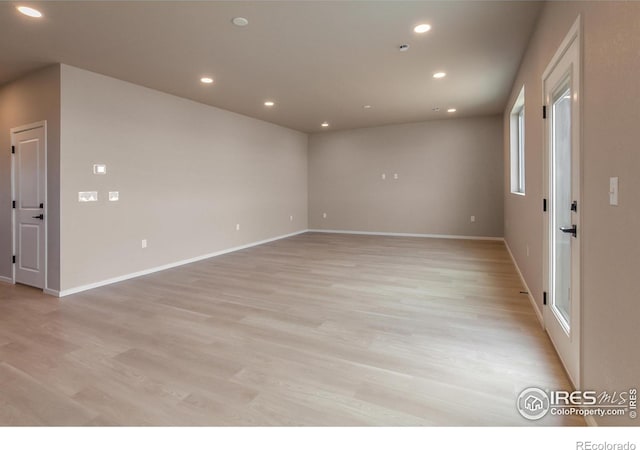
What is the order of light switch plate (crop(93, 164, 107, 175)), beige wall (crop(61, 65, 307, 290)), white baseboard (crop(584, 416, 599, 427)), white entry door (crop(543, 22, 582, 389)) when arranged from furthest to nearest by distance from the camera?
light switch plate (crop(93, 164, 107, 175)) < beige wall (crop(61, 65, 307, 290)) < white entry door (crop(543, 22, 582, 389)) < white baseboard (crop(584, 416, 599, 427))

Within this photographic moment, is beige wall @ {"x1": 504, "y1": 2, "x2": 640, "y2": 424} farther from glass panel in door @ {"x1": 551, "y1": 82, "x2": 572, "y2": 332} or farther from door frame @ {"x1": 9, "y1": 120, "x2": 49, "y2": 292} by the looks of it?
door frame @ {"x1": 9, "y1": 120, "x2": 49, "y2": 292}

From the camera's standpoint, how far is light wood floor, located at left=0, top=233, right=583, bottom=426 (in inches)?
70.0

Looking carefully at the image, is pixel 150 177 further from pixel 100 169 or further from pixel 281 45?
pixel 281 45

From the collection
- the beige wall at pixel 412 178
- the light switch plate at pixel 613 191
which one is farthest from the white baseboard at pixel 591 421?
the beige wall at pixel 412 178

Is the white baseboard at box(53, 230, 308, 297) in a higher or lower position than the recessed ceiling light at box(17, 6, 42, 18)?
lower

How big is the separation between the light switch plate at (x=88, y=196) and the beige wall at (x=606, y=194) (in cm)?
490

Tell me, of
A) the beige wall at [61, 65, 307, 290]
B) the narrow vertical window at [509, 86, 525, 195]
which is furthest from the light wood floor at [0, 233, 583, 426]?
the narrow vertical window at [509, 86, 525, 195]

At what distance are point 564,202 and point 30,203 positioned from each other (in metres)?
5.71

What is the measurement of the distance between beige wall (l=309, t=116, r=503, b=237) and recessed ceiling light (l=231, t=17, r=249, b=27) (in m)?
5.84

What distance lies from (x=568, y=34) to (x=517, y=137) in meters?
4.25

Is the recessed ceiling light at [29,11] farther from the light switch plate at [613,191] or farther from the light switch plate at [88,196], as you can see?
the light switch plate at [613,191]

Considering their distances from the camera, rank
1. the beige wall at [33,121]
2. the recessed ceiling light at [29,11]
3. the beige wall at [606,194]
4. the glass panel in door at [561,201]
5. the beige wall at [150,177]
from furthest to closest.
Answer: the beige wall at [150,177] < the beige wall at [33,121] < the recessed ceiling light at [29,11] < the glass panel in door at [561,201] < the beige wall at [606,194]

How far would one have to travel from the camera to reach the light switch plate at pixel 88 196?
408 cm

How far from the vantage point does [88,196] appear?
4.16 m
